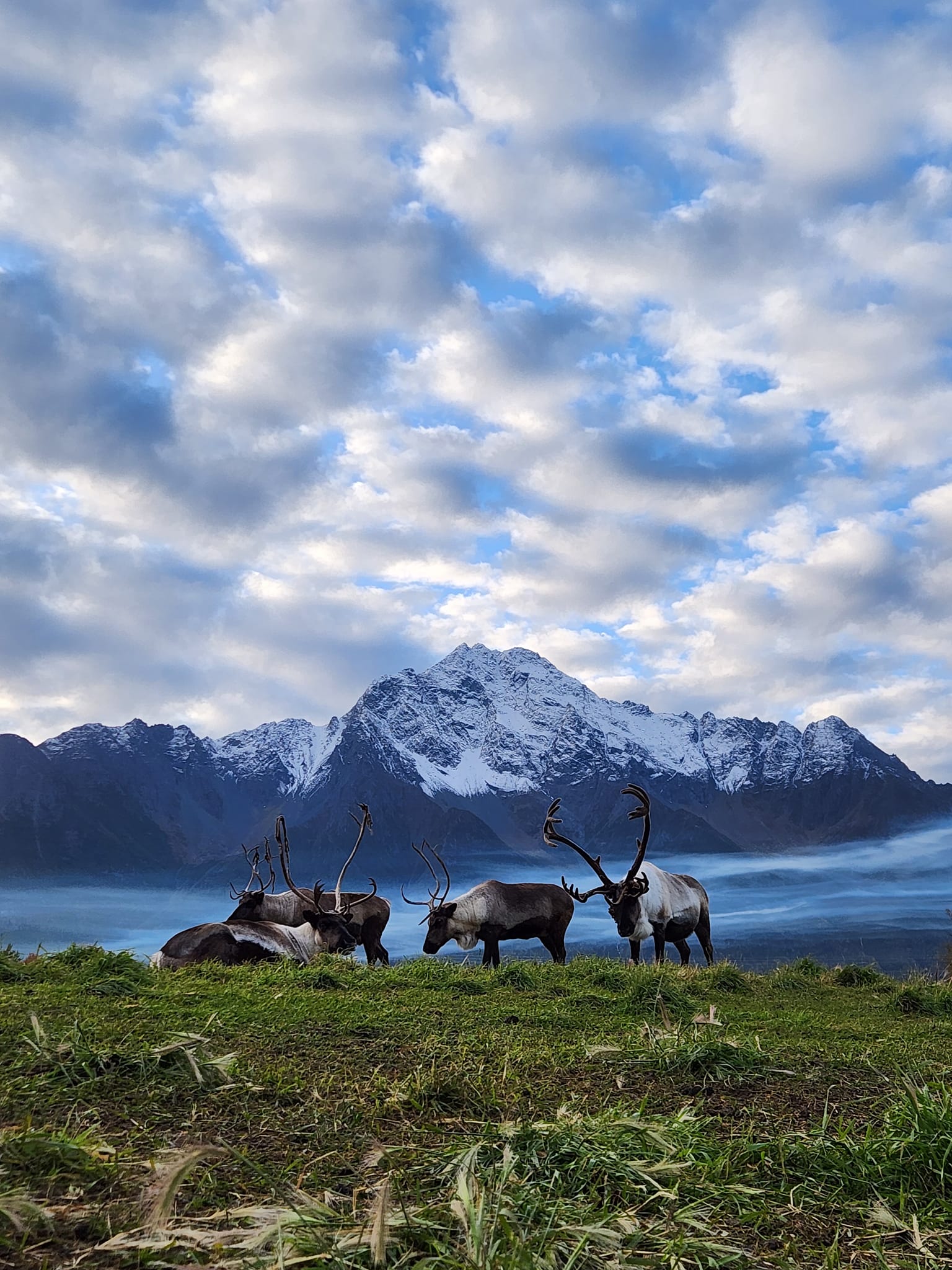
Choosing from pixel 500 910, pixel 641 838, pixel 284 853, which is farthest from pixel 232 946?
pixel 641 838

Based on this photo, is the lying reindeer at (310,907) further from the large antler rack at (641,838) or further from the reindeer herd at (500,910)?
the large antler rack at (641,838)

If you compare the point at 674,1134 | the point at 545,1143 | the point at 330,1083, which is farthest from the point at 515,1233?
the point at 330,1083

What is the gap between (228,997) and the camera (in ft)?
23.8

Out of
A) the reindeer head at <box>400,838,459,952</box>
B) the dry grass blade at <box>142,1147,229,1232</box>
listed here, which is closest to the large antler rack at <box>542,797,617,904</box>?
the reindeer head at <box>400,838,459,952</box>

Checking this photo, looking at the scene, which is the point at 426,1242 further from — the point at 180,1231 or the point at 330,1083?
the point at 330,1083

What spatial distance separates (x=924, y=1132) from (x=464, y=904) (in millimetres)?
15765

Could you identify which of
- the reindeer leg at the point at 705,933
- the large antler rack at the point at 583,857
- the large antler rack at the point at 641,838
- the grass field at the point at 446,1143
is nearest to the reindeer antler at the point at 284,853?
the large antler rack at the point at 583,857

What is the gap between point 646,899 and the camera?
17.8 meters

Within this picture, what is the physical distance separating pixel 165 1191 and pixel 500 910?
16.8 metres

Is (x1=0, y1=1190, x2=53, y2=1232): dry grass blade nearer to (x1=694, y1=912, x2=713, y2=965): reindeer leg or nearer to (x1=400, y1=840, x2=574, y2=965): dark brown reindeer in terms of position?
(x1=400, y1=840, x2=574, y2=965): dark brown reindeer

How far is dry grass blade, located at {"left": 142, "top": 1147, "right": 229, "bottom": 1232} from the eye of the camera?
2541 mm

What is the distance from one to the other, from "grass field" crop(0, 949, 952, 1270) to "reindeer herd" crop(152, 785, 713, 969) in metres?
9.42

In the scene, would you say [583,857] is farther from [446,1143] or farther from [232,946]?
[446,1143]

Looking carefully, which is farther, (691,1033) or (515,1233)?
(691,1033)
